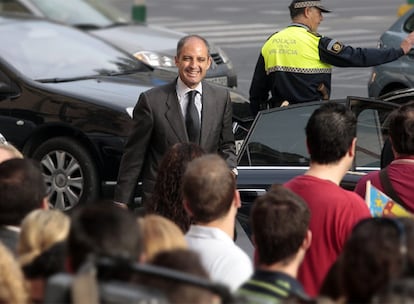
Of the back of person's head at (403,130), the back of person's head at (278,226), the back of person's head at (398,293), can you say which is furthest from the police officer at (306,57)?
the back of person's head at (398,293)

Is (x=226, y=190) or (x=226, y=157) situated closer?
(x=226, y=190)

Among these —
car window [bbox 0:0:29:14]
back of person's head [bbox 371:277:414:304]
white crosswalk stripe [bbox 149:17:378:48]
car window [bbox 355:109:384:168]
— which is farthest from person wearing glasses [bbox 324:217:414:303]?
white crosswalk stripe [bbox 149:17:378:48]

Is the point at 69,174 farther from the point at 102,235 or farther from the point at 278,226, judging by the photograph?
the point at 102,235

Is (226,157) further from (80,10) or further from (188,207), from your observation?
(80,10)

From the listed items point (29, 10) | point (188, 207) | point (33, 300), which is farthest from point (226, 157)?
point (29, 10)

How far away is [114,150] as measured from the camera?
398 inches

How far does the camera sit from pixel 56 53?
37.8 feet

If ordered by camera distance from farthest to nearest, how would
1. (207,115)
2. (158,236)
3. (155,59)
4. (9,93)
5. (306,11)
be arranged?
(155,59) → (9,93) → (306,11) → (207,115) → (158,236)

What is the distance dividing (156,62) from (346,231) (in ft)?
30.8

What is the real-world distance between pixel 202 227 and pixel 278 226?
0.57m

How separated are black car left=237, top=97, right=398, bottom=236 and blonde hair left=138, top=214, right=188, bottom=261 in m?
3.18

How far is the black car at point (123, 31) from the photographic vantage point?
14297 millimetres

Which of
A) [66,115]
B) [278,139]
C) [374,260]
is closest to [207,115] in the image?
[278,139]

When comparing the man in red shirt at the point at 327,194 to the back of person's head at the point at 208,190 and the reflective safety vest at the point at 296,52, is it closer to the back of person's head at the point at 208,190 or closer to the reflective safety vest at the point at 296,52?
the back of person's head at the point at 208,190
